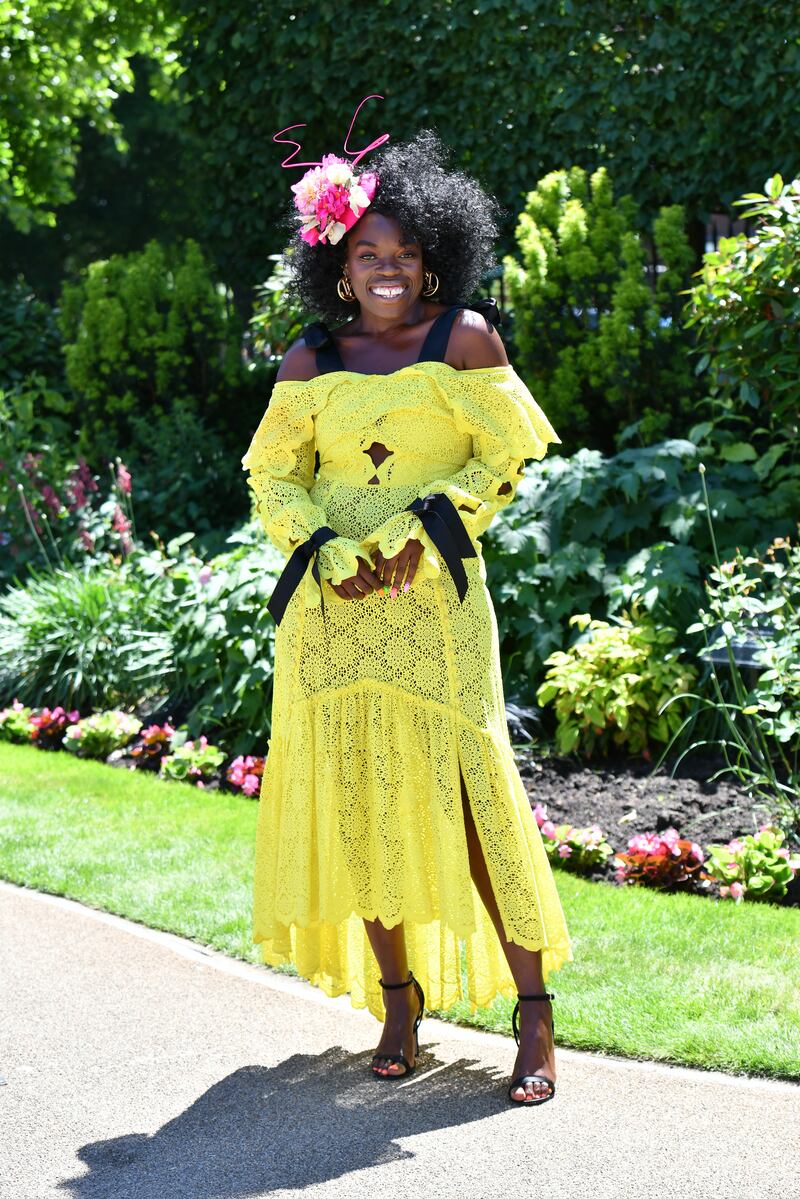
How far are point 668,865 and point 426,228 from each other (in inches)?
87.1

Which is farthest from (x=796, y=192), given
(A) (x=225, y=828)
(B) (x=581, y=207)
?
(A) (x=225, y=828)

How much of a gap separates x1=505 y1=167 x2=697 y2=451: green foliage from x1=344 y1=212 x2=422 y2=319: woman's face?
399cm

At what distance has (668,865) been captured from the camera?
15.0ft

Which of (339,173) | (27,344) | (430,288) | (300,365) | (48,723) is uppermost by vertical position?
(27,344)

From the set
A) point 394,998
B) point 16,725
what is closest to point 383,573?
point 394,998

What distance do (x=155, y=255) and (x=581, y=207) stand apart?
384cm

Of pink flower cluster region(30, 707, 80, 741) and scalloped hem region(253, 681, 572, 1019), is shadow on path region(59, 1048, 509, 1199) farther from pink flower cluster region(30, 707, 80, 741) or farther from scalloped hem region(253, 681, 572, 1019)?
pink flower cluster region(30, 707, 80, 741)

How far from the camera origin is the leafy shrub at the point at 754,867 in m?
4.38

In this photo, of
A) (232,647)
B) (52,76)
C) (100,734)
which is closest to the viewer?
(232,647)

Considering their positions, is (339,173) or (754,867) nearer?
(339,173)

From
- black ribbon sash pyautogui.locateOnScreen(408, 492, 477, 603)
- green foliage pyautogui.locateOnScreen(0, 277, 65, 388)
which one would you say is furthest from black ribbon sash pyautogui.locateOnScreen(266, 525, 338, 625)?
green foliage pyautogui.locateOnScreen(0, 277, 65, 388)

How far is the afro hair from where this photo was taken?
3406mm

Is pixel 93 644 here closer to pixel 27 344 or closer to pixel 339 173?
pixel 339 173

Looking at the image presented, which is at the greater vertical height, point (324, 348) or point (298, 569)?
point (324, 348)
